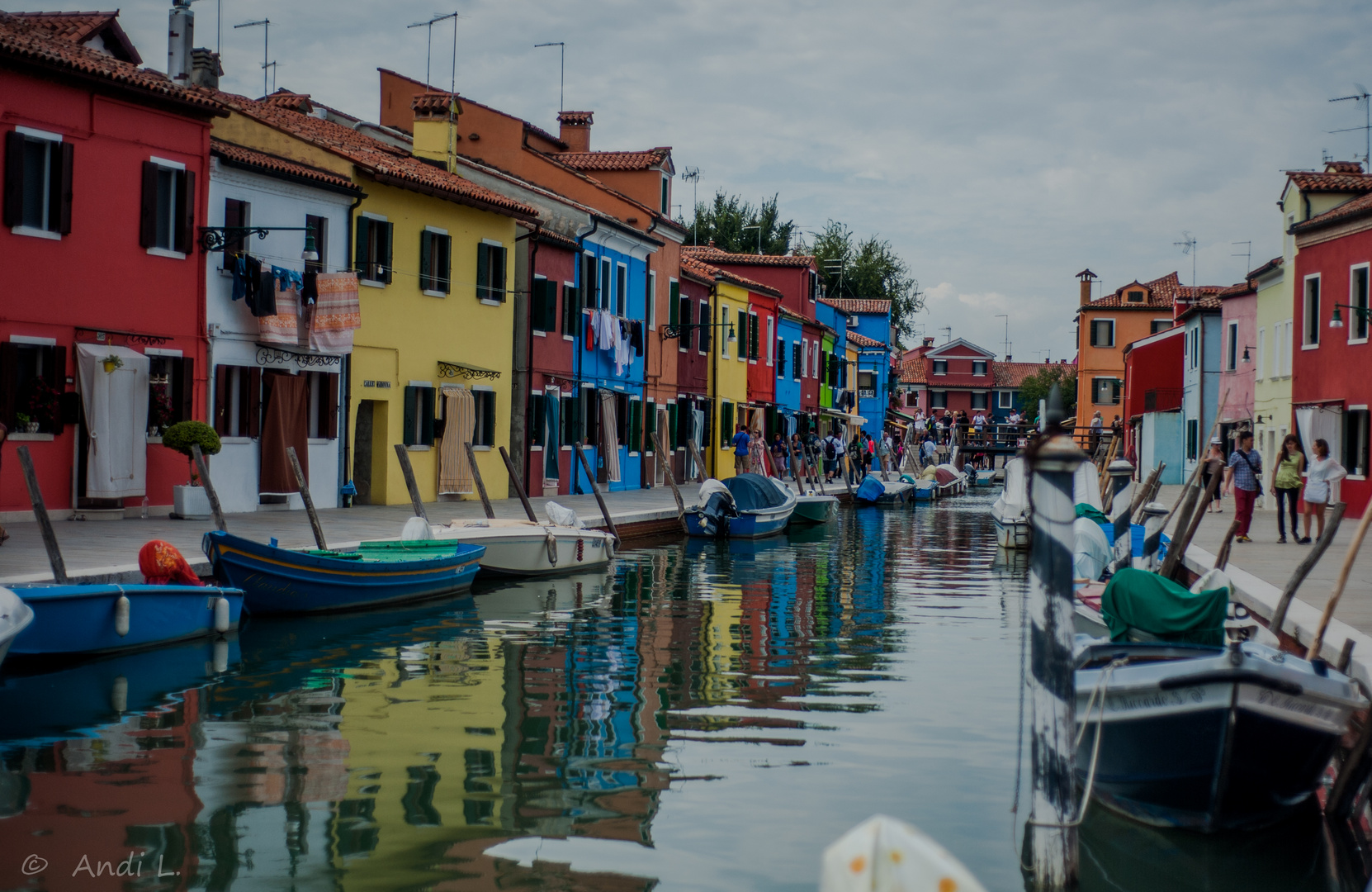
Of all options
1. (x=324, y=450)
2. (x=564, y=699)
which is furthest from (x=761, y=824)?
(x=324, y=450)

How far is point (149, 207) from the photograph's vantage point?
65.6 feet

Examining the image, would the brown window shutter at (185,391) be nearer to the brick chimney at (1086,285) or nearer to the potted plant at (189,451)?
the potted plant at (189,451)

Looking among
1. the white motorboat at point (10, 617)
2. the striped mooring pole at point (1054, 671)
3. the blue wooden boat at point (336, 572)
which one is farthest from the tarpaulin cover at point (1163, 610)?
the blue wooden boat at point (336, 572)

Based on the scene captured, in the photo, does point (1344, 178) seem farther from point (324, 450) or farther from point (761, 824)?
point (761, 824)

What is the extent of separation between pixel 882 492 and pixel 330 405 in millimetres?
21528

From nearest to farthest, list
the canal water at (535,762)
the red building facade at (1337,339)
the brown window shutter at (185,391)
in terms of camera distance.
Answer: the canal water at (535,762)
the brown window shutter at (185,391)
the red building facade at (1337,339)

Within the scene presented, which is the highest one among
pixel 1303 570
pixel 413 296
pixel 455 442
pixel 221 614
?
pixel 413 296

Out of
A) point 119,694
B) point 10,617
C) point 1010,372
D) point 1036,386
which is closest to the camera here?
point 10,617

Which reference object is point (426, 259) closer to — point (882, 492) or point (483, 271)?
A: point (483, 271)

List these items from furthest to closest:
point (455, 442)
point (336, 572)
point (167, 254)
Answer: point (455, 442) → point (167, 254) → point (336, 572)

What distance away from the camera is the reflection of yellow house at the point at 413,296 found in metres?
24.3

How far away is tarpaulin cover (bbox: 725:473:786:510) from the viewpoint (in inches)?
1099

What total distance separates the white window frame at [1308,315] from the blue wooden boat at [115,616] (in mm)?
25454

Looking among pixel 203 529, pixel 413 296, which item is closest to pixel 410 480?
pixel 203 529
